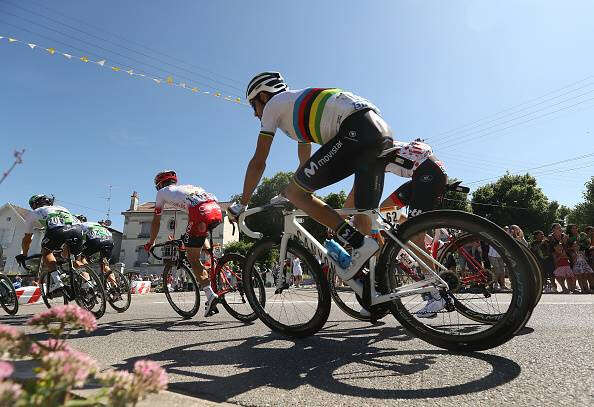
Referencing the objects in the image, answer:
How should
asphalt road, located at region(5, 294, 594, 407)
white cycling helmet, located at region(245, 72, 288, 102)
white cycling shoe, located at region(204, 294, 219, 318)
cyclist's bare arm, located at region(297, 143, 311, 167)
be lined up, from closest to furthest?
asphalt road, located at region(5, 294, 594, 407)
white cycling helmet, located at region(245, 72, 288, 102)
cyclist's bare arm, located at region(297, 143, 311, 167)
white cycling shoe, located at region(204, 294, 219, 318)

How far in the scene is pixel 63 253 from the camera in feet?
21.3

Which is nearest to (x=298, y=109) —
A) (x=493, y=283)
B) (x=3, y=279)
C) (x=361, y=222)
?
(x=361, y=222)

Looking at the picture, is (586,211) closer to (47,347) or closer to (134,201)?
(47,347)

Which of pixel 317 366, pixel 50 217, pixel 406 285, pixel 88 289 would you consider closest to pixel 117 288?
pixel 88 289

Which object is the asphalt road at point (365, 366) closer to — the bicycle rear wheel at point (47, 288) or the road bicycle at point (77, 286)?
the road bicycle at point (77, 286)

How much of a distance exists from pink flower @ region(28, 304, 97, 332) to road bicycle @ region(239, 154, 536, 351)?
1817 millimetres

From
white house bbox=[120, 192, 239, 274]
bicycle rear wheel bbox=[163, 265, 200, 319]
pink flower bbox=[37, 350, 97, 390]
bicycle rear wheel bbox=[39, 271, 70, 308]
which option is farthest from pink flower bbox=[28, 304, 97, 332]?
white house bbox=[120, 192, 239, 274]

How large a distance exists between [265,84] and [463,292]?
2.62 m

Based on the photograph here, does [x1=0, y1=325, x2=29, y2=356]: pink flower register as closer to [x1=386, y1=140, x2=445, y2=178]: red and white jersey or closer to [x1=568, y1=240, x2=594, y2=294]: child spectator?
[x1=386, y1=140, x2=445, y2=178]: red and white jersey

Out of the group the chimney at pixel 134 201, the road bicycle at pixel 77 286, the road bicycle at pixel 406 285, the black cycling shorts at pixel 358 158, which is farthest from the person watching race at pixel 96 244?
the chimney at pixel 134 201

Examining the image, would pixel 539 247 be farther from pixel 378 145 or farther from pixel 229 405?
pixel 229 405

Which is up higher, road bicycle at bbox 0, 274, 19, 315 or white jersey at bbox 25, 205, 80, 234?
white jersey at bbox 25, 205, 80, 234

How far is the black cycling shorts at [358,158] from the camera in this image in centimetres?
276

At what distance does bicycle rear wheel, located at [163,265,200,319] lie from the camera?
4.94m
